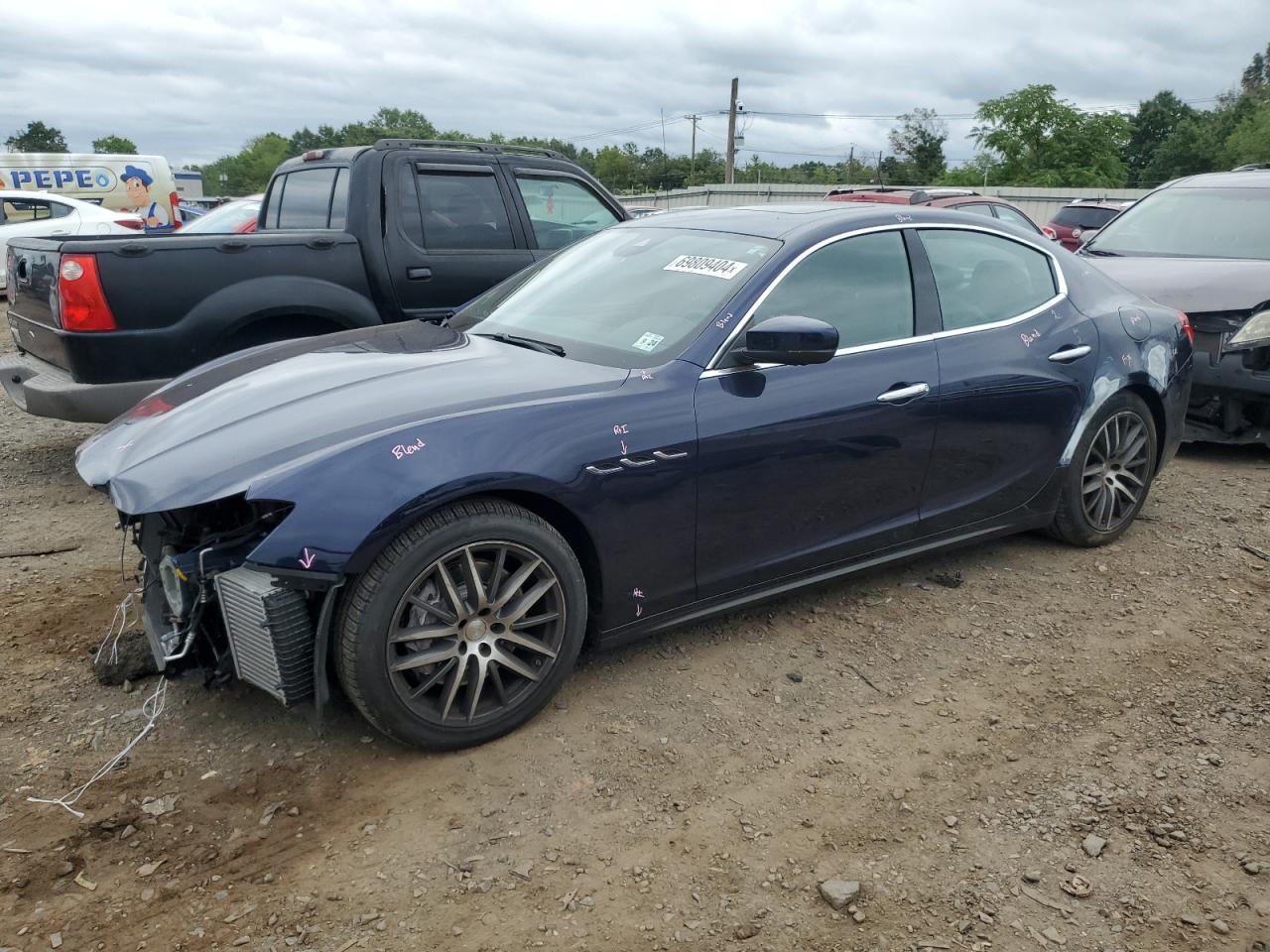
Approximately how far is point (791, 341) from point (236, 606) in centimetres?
192

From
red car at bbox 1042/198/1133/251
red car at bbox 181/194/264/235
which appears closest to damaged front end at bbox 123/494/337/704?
red car at bbox 181/194/264/235

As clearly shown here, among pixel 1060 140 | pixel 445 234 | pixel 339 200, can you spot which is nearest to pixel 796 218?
pixel 445 234

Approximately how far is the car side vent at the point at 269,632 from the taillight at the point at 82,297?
9.30ft

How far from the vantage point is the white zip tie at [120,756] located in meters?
2.86

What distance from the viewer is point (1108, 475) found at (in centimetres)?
479

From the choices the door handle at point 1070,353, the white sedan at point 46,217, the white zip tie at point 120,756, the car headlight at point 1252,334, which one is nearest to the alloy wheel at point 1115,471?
the door handle at point 1070,353

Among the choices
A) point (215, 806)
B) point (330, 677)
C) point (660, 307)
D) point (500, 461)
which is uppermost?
point (660, 307)

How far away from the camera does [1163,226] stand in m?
7.78

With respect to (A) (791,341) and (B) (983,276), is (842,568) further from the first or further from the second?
(B) (983,276)

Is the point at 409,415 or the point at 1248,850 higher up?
the point at 409,415

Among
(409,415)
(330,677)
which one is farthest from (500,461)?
(330,677)

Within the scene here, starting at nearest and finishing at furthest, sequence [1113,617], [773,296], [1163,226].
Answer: [773,296] < [1113,617] < [1163,226]

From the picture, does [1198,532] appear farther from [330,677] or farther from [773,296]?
[330,677]

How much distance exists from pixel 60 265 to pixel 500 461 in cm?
329
